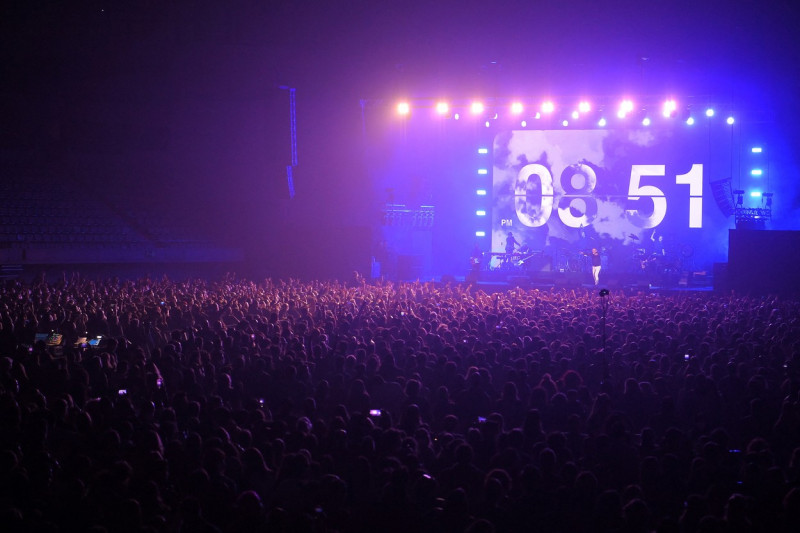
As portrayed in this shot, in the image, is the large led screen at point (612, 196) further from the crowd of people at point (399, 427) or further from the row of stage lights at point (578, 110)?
the crowd of people at point (399, 427)

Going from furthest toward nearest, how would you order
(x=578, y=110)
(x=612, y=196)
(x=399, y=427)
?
(x=612, y=196) → (x=578, y=110) → (x=399, y=427)

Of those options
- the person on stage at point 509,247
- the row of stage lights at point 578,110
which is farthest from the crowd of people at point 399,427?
the person on stage at point 509,247

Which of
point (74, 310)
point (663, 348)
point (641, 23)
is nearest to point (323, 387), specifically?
point (663, 348)

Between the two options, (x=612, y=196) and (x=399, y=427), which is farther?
(x=612, y=196)

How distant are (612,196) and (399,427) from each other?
23.9 metres

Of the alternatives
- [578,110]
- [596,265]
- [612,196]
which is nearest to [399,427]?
[596,265]

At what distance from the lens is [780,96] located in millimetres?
26469

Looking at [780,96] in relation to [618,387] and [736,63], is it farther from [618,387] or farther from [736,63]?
[618,387]

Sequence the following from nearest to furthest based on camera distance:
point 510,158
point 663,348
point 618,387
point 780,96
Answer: point 618,387 < point 663,348 < point 780,96 < point 510,158

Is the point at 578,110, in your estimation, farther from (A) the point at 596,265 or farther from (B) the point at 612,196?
(A) the point at 596,265

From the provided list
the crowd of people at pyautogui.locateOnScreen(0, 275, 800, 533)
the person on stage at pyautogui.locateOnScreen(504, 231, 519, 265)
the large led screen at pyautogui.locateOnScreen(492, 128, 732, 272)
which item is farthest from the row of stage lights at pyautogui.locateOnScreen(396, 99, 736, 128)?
the crowd of people at pyautogui.locateOnScreen(0, 275, 800, 533)

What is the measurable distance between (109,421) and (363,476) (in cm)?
319

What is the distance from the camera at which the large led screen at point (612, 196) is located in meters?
28.9

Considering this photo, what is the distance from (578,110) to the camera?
90.0 feet
